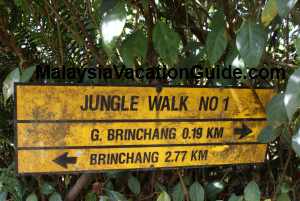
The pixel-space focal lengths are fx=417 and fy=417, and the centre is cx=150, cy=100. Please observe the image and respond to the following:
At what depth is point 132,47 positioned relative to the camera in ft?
2.61

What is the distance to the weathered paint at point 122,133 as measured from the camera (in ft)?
2.69

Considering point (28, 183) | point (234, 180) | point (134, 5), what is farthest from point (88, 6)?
point (234, 180)

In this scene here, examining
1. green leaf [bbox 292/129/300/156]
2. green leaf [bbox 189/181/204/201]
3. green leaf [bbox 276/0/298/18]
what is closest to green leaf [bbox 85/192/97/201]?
green leaf [bbox 189/181/204/201]

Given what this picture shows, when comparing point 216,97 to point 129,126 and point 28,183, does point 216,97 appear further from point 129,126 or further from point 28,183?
point 28,183

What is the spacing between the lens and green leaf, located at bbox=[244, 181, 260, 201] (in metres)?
0.95

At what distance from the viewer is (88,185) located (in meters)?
1.01

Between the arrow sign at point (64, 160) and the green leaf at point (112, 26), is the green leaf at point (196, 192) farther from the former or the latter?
the green leaf at point (112, 26)

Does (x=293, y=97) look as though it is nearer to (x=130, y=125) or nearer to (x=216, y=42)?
(x=216, y=42)

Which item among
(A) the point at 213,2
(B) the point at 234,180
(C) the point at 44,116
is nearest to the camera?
(C) the point at 44,116

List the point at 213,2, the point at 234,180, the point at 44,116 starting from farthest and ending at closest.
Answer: the point at 234,180, the point at 213,2, the point at 44,116

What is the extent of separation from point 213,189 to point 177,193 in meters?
0.10

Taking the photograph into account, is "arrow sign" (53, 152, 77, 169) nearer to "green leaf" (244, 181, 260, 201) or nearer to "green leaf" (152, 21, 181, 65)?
"green leaf" (152, 21, 181, 65)

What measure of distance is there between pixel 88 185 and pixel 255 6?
1.85ft

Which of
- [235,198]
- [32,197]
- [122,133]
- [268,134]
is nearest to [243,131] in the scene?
[268,134]
